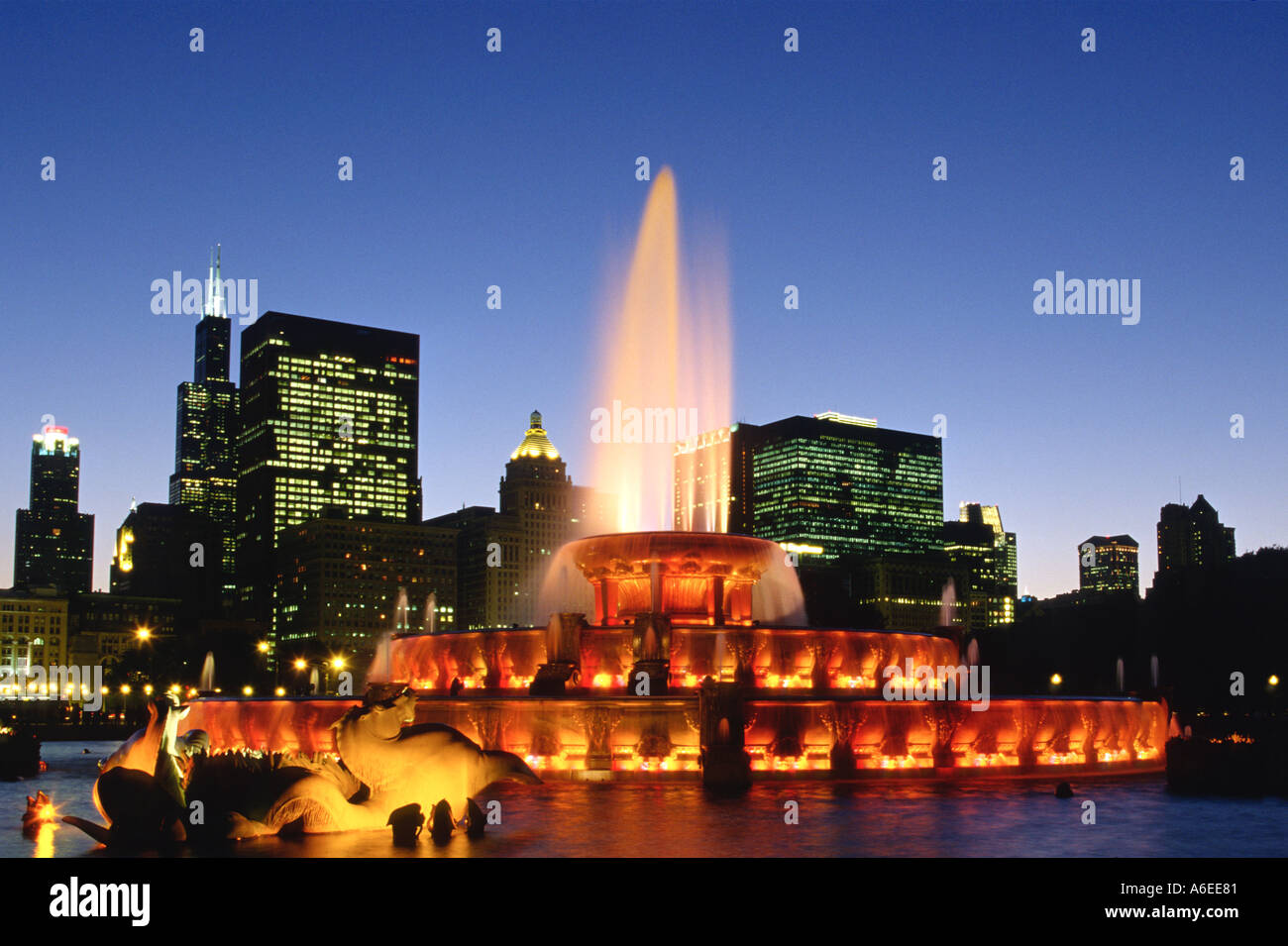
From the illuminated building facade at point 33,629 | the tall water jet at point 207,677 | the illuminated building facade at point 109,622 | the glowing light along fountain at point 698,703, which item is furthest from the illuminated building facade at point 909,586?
the glowing light along fountain at point 698,703

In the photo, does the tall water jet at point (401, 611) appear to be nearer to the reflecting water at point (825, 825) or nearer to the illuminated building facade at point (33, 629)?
the illuminated building facade at point (33, 629)

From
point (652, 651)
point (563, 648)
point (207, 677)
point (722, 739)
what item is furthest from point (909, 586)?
point (722, 739)

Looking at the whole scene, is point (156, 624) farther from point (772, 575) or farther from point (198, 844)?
point (198, 844)

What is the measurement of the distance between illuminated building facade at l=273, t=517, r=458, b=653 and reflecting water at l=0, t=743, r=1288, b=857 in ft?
528

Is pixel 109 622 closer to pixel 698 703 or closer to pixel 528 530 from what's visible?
pixel 528 530

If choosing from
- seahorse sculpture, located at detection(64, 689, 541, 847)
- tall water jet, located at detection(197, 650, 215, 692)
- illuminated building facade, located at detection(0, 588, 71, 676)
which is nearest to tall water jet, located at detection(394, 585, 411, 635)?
→ illuminated building facade, located at detection(0, 588, 71, 676)

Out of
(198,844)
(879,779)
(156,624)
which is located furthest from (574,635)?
(156,624)

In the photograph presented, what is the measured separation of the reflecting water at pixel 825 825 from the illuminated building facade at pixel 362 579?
16091 cm

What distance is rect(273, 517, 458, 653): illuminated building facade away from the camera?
615 ft

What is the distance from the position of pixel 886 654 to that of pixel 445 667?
12.1m

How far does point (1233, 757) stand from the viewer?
2769cm

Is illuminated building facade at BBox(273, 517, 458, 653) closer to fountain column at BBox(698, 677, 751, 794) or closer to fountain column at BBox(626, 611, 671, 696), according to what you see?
fountain column at BBox(626, 611, 671, 696)

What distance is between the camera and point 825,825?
20125 millimetres

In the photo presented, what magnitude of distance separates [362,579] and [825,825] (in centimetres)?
17539
